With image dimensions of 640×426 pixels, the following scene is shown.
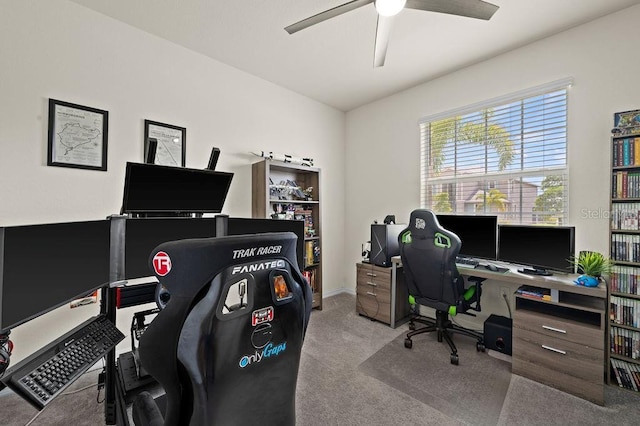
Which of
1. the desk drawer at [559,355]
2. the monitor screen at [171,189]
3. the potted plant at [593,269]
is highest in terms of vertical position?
the monitor screen at [171,189]

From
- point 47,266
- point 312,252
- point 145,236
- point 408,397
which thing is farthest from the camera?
point 312,252

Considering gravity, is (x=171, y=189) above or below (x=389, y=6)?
below

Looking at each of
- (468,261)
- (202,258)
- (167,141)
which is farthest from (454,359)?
(167,141)

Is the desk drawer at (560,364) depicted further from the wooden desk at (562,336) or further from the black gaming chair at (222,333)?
the black gaming chair at (222,333)

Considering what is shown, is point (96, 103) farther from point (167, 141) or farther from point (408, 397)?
point (408, 397)

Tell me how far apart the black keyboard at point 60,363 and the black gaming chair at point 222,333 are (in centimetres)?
33

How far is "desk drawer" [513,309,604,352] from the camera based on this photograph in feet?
6.19

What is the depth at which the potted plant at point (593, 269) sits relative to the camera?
1980 mm

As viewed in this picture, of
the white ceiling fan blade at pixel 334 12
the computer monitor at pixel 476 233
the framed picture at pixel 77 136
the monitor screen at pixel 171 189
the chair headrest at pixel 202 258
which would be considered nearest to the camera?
the chair headrest at pixel 202 258

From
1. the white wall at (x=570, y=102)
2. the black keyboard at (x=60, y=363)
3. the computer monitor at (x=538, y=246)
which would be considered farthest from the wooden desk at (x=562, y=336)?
the black keyboard at (x=60, y=363)

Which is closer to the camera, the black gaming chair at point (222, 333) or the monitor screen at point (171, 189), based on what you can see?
the black gaming chair at point (222, 333)

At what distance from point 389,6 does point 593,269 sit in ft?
7.91

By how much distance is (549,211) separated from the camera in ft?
8.59

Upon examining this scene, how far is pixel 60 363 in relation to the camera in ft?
3.29
